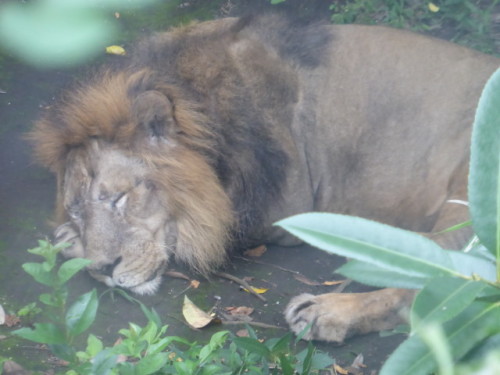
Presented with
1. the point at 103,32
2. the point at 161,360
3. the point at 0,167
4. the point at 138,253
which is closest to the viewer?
the point at 161,360

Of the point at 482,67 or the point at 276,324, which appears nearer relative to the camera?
the point at 276,324

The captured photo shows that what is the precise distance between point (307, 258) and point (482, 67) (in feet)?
3.85

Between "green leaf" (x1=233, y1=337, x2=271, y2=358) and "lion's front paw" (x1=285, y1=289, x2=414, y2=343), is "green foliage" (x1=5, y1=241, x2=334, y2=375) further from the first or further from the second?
"lion's front paw" (x1=285, y1=289, x2=414, y2=343)

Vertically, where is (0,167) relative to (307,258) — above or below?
above

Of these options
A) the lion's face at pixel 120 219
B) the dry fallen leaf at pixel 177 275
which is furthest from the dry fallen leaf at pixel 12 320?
the dry fallen leaf at pixel 177 275

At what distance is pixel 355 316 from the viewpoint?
281 cm

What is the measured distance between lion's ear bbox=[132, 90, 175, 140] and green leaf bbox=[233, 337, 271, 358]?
138 centimetres

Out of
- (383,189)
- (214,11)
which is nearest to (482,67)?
(383,189)

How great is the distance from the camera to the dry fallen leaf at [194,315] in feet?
9.53

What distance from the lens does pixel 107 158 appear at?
10.6 ft

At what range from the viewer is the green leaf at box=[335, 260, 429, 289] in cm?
109

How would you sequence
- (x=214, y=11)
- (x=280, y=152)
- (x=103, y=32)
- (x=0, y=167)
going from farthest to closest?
1. (x=214, y=11)
2. (x=0, y=167)
3. (x=280, y=152)
4. (x=103, y=32)

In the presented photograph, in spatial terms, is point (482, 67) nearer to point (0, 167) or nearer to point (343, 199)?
point (343, 199)

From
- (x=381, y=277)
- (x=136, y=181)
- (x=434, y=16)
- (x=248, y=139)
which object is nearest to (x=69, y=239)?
(x=136, y=181)
